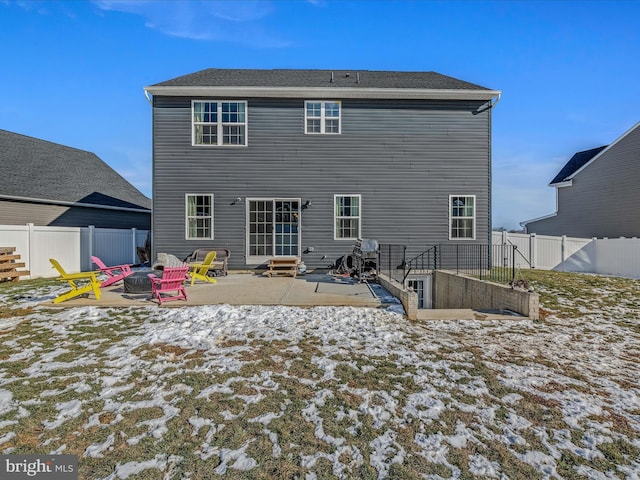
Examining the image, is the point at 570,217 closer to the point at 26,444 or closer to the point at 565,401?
the point at 565,401

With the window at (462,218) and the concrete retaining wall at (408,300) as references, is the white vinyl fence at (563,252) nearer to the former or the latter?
the window at (462,218)

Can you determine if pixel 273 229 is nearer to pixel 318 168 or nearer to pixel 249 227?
pixel 249 227

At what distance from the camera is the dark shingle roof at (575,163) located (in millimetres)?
19370

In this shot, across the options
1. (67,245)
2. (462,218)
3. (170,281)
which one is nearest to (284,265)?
(170,281)

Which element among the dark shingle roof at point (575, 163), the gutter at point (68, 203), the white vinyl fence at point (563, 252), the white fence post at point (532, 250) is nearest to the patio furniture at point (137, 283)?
the gutter at point (68, 203)

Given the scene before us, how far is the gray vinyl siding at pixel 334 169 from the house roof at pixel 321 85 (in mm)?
370

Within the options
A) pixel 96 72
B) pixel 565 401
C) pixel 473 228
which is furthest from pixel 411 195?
pixel 96 72

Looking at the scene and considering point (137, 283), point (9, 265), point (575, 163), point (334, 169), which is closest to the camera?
point (137, 283)

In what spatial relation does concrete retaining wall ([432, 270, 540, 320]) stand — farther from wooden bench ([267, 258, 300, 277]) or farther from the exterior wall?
the exterior wall

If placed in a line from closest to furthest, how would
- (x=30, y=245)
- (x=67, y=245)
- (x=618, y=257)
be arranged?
(x=30, y=245)
(x=67, y=245)
(x=618, y=257)

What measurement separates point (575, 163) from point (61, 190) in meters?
28.9

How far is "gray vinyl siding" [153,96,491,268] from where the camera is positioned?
11.3 meters

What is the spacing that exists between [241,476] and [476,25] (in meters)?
13.7

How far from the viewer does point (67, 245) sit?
1184 centimetres
